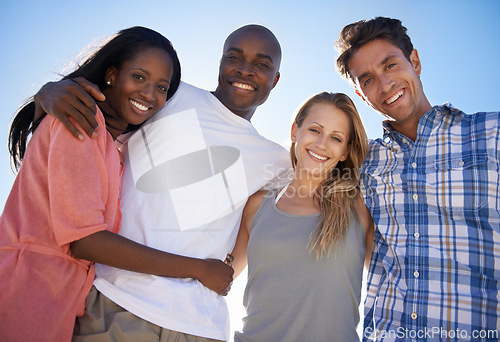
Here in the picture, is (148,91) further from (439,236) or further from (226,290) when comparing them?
(439,236)

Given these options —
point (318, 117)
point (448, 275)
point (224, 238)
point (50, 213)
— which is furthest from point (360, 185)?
point (50, 213)

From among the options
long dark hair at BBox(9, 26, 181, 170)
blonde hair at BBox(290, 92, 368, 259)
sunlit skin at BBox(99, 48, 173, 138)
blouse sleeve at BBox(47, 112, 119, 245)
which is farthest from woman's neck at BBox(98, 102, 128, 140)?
blonde hair at BBox(290, 92, 368, 259)

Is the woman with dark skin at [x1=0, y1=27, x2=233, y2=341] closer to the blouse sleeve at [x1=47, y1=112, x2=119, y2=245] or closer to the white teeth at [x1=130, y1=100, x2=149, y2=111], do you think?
the blouse sleeve at [x1=47, y1=112, x2=119, y2=245]

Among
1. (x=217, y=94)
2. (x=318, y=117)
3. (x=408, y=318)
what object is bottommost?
(x=408, y=318)

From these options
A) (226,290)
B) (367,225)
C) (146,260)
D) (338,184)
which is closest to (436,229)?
(367,225)

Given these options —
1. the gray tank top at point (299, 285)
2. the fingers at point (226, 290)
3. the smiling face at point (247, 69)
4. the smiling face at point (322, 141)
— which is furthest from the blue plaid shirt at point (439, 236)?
the smiling face at point (247, 69)

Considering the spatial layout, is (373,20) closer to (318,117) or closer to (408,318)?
(318,117)

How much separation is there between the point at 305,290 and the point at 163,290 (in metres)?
0.89

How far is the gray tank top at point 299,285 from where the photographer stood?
2.33 metres

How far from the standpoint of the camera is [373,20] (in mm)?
3279

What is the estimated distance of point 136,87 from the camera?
231 cm

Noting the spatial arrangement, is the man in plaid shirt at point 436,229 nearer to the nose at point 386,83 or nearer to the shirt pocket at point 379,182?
the shirt pocket at point 379,182

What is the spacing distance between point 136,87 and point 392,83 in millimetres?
1900

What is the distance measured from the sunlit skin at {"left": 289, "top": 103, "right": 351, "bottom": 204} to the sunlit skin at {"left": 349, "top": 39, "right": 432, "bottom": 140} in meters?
0.35
